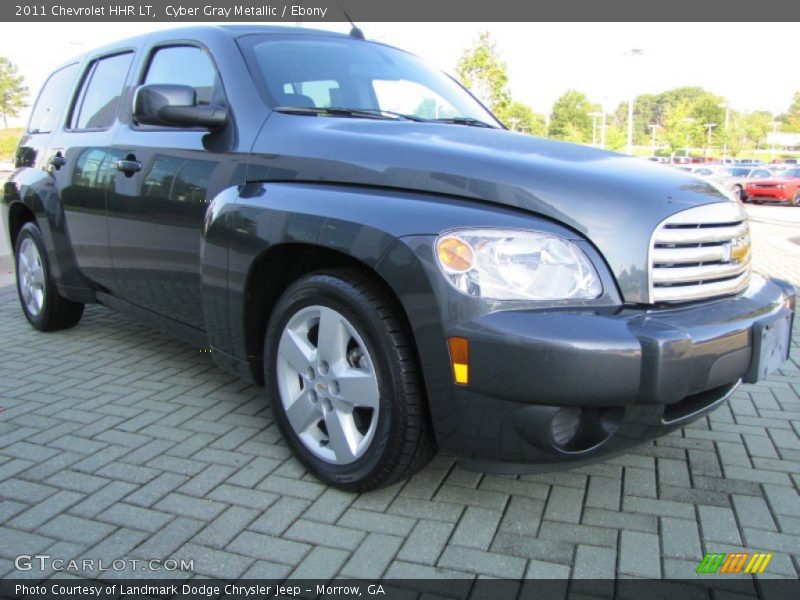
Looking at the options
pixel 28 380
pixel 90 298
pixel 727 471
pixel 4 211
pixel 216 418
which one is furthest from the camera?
pixel 4 211

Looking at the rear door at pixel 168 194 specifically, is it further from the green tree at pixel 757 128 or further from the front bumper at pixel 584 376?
the green tree at pixel 757 128

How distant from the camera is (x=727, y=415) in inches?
134

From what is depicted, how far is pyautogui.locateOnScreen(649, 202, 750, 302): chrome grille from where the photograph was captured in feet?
7.12

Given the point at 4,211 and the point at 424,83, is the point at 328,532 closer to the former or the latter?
the point at 424,83

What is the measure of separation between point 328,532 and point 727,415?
2.18 metres

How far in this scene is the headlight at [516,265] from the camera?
2.07 metres

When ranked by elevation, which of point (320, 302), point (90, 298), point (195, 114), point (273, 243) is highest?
point (195, 114)

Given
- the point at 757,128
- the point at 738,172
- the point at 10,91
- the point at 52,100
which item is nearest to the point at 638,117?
the point at 757,128

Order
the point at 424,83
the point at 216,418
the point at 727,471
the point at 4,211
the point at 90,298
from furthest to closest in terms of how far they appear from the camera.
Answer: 1. the point at 4,211
2. the point at 90,298
3. the point at 424,83
4. the point at 216,418
5. the point at 727,471

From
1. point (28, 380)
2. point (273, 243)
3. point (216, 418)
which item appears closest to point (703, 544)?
point (273, 243)

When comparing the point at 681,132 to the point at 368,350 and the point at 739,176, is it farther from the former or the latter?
the point at 368,350

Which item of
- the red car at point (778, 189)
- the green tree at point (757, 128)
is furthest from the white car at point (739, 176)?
the green tree at point (757, 128)

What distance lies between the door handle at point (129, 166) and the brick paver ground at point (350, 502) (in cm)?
118
